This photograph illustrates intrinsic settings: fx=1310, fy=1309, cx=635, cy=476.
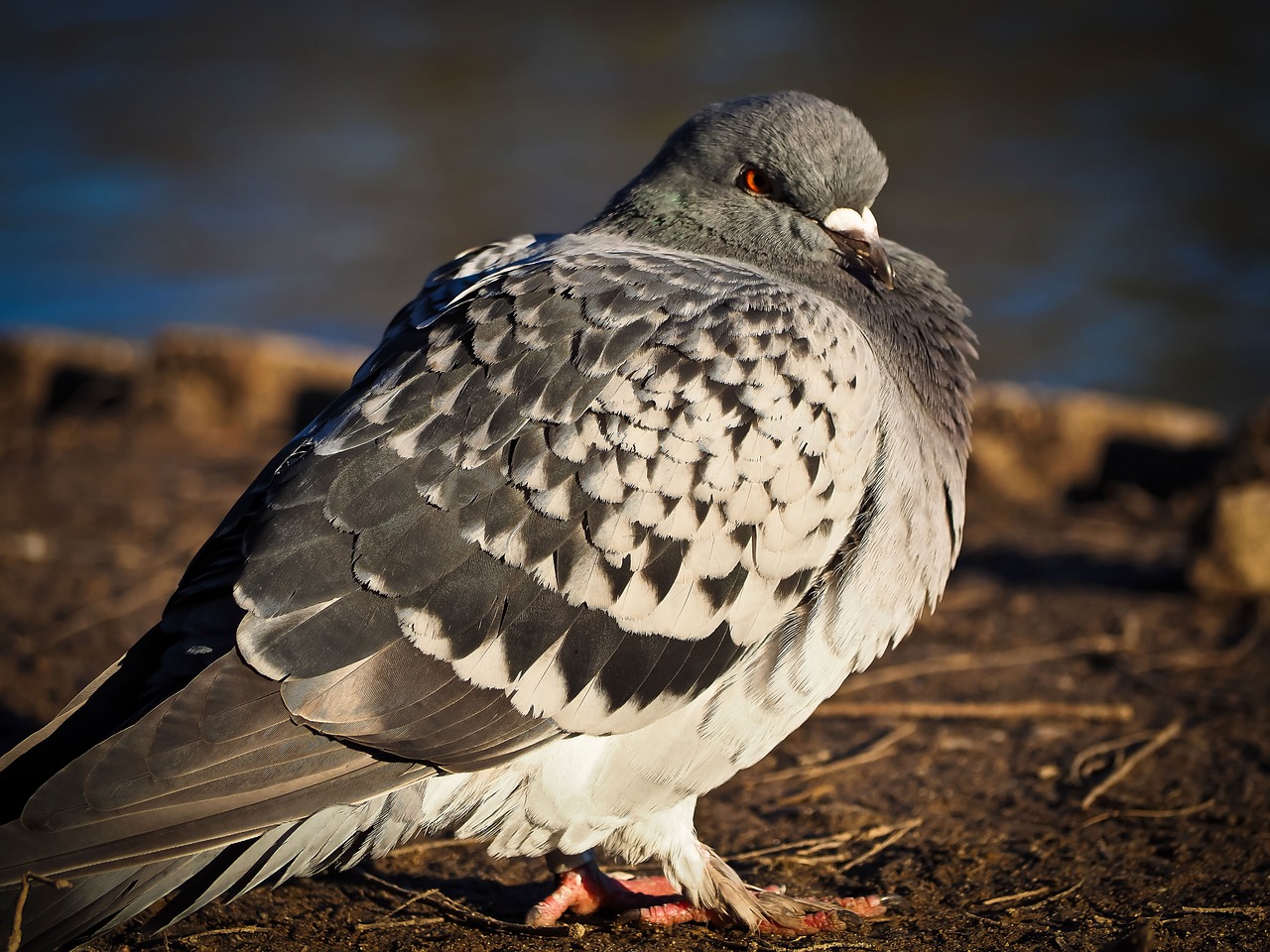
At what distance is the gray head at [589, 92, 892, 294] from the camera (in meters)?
4.18

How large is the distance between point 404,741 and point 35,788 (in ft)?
2.78

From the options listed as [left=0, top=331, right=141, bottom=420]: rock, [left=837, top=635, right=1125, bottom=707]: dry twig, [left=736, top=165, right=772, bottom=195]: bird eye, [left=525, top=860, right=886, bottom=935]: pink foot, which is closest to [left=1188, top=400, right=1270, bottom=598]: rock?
[left=837, top=635, right=1125, bottom=707]: dry twig

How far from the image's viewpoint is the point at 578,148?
54.1 ft

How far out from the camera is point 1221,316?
1299 centimetres

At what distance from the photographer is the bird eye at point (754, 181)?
4242 millimetres

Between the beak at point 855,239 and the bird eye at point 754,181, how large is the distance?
218 mm

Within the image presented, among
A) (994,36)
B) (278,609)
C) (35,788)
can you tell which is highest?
(994,36)

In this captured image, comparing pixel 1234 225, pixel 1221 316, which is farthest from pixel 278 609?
pixel 1234 225

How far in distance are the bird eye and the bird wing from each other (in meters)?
0.77

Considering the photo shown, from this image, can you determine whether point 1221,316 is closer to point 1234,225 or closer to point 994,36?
point 1234,225

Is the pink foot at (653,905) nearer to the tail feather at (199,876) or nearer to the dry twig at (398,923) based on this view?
the dry twig at (398,923)

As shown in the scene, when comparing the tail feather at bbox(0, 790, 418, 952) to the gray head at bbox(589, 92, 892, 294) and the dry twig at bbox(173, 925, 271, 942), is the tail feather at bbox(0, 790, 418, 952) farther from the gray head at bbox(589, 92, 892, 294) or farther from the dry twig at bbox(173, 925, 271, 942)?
the gray head at bbox(589, 92, 892, 294)

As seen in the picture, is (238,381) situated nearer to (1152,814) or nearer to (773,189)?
(773,189)

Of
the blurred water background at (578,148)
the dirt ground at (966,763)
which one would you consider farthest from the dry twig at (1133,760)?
the blurred water background at (578,148)
